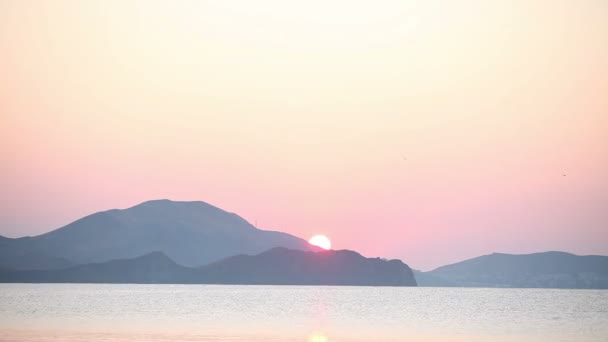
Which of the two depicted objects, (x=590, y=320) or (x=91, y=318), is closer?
(x=91, y=318)

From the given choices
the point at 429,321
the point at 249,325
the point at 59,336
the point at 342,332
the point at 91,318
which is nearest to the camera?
the point at 59,336

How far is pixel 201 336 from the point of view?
285 ft

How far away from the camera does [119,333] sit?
88500 mm

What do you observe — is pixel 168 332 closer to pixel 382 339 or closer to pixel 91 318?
pixel 382 339

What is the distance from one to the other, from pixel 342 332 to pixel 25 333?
3513 cm

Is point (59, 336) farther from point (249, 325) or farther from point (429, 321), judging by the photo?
point (429, 321)

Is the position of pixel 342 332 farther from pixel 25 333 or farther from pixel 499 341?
pixel 25 333

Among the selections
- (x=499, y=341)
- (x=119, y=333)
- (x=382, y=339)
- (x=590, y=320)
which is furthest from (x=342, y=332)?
(x=590, y=320)

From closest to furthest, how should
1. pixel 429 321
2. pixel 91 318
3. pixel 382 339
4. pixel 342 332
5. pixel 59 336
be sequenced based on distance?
pixel 59 336
pixel 382 339
pixel 342 332
pixel 91 318
pixel 429 321

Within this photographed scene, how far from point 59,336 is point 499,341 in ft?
148

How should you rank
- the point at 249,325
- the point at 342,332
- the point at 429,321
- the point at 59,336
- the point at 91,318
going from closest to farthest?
the point at 59,336, the point at 342,332, the point at 249,325, the point at 91,318, the point at 429,321

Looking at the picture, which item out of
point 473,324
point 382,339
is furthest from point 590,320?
point 382,339

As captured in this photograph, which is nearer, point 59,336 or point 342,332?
point 59,336

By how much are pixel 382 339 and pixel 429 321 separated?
37166 mm
